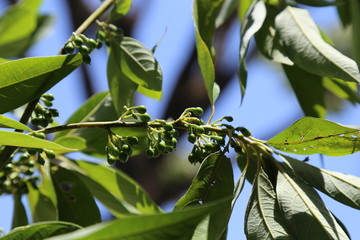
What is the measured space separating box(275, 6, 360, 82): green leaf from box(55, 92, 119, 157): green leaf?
375mm

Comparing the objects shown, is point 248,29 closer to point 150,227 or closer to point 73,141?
point 73,141

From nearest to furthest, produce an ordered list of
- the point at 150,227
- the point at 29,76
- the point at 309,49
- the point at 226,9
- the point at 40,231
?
the point at 150,227 → the point at 40,231 → the point at 29,76 → the point at 309,49 → the point at 226,9

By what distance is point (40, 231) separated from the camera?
2.66 feet

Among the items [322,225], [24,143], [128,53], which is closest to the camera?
[24,143]

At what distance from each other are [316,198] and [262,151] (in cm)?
11

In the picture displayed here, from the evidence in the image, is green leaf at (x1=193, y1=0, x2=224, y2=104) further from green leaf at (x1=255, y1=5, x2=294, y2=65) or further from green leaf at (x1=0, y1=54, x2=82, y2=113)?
green leaf at (x1=0, y1=54, x2=82, y2=113)

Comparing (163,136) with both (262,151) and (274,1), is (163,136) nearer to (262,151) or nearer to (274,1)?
(262,151)

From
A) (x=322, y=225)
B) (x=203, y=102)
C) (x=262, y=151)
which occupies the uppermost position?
(x=262, y=151)

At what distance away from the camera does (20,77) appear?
0.91 meters

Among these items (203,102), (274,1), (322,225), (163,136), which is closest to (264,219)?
(322,225)

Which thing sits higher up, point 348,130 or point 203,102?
point 348,130

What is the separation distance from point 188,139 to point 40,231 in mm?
285

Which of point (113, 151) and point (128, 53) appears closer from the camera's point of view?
point (113, 151)

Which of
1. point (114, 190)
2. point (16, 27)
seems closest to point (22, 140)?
point (114, 190)
